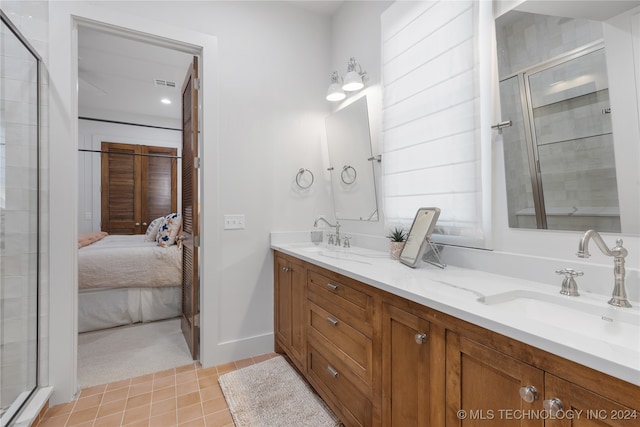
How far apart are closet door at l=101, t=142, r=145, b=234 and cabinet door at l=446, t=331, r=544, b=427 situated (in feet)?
18.0

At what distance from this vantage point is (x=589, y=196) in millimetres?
1059

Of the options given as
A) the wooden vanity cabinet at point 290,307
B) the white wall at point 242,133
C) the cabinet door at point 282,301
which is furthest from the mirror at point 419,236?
the cabinet door at point 282,301

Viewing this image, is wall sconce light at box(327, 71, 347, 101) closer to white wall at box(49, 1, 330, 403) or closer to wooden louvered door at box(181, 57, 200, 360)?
white wall at box(49, 1, 330, 403)

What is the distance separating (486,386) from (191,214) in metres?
2.17

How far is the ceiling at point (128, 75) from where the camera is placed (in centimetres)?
295

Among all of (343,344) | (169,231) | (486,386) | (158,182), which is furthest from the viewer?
(158,182)

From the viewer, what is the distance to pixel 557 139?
1.15 m

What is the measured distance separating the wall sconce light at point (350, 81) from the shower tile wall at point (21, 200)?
184cm

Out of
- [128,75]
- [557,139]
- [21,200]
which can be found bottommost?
[21,200]

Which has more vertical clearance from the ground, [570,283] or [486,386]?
[570,283]

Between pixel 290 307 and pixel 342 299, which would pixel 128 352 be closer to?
pixel 290 307

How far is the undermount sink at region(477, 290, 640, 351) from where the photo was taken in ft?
2.47

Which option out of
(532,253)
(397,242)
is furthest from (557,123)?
(397,242)

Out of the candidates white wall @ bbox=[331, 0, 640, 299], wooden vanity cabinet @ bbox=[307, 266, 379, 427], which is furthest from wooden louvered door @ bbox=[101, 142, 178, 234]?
white wall @ bbox=[331, 0, 640, 299]
